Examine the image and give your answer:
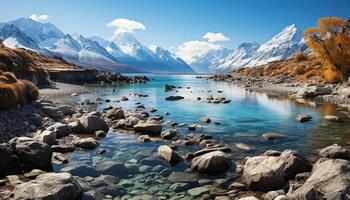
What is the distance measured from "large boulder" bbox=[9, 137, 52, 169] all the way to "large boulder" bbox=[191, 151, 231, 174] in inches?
317

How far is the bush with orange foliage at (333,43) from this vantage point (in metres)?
72.9

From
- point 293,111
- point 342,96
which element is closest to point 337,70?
point 342,96

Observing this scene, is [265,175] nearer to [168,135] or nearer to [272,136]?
[168,135]

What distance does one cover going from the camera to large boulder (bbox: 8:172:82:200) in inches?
510

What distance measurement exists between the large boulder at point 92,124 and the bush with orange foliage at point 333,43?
59336 millimetres

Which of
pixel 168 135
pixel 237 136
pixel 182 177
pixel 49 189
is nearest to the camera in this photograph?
pixel 49 189

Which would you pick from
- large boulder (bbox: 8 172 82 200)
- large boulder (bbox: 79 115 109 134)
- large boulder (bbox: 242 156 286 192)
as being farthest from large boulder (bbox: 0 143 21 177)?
large boulder (bbox: 242 156 286 192)

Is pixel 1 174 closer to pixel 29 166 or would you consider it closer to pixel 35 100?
pixel 29 166

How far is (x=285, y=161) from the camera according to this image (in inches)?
705

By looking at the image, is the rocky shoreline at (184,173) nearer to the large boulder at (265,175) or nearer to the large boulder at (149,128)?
the large boulder at (265,175)

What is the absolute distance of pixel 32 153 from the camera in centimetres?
1816

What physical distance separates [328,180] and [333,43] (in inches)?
2624

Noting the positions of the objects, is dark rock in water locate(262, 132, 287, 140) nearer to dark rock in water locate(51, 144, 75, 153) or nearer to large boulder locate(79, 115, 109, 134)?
large boulder locate(79, 115, 109, 134)

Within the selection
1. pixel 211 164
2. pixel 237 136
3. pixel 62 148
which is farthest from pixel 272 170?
pixel 62 148
